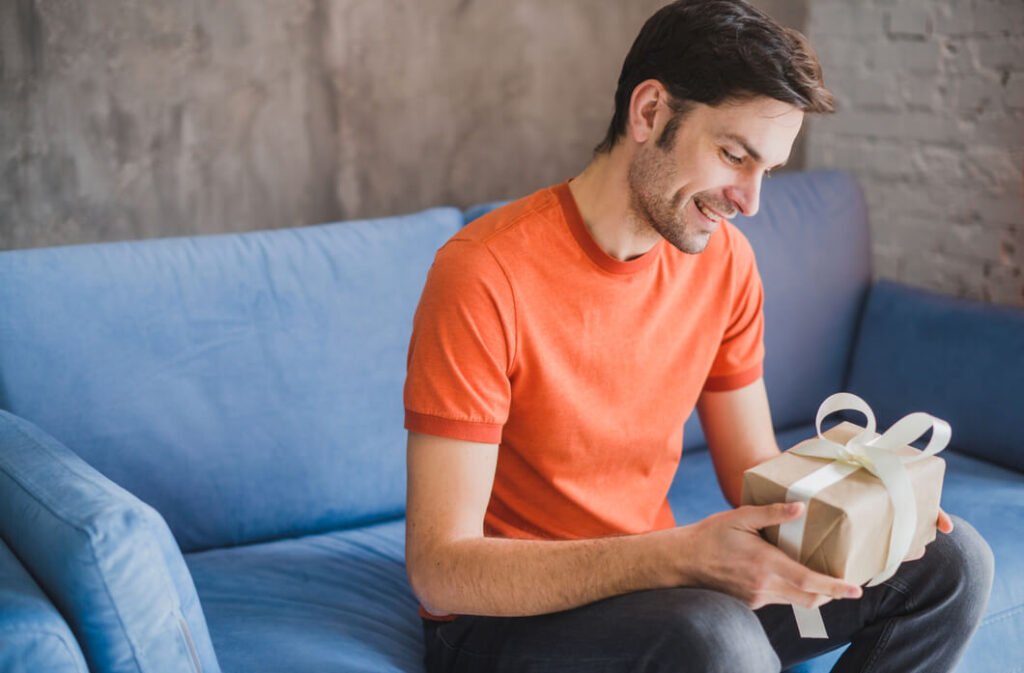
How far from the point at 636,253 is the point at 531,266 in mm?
162

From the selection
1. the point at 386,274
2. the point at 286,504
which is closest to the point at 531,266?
the point at 386,274

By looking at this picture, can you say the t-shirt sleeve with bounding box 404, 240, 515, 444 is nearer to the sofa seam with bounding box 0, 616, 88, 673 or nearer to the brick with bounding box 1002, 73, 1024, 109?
the sofa seam with bounding box 0, 616, 88, 673

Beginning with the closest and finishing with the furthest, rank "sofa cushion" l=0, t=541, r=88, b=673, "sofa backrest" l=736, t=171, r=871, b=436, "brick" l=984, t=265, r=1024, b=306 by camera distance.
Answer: "sofa cushion" l=0, t=541, r=88, b=673 → "sofa backrest" l=736, t=171, r=871, b=436 → "brick" l=984, t=265, r=1024, b=306

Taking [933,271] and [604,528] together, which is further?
[933,271]

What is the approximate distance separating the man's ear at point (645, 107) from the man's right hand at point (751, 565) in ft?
1.62

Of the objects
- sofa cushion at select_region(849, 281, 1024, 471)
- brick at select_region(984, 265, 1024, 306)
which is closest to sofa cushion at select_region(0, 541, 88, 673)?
sofa cushion at select_region(849, 281, 1024, 471)

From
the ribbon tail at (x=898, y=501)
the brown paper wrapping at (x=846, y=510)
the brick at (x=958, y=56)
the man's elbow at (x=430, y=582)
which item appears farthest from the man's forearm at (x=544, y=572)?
the brick at (x=958, y=56)

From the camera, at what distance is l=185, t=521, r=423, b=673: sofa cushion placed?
1283mm

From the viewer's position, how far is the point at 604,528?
1342mm

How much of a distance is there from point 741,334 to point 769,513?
49cm

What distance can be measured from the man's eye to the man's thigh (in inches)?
20.2

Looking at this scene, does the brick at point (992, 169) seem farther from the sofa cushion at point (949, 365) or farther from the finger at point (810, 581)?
the finger at point (810, 581)

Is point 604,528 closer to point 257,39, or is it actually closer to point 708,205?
point 708,205

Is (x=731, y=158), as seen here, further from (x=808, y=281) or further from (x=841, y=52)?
(x=841, y=52)
